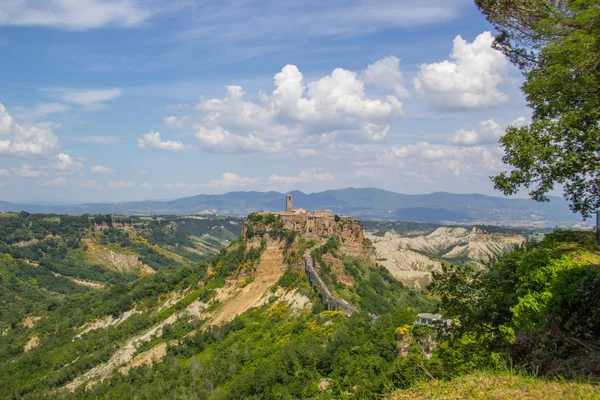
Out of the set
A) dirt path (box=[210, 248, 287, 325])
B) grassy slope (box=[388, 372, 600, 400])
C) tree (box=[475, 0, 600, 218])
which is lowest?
dirt path (box=[210, 248, 287, 325])

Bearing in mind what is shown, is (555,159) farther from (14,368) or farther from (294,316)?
(14,368)

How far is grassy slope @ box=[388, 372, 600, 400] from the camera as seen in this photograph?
34.0 ft

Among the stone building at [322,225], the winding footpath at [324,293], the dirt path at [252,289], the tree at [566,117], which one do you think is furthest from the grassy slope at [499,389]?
the stone building at [322,225]

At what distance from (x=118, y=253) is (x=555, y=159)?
18953 centimetres

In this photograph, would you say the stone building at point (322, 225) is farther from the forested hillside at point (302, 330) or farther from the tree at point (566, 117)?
the tree at point (566, 117)

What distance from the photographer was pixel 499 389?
36.9 feet

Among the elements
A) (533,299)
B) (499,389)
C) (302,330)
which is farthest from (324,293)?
(499,389)

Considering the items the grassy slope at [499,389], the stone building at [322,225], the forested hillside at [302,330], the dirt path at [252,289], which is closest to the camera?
→ the grassy slope at [499,389]

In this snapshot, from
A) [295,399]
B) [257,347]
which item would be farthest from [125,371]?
[295,399]

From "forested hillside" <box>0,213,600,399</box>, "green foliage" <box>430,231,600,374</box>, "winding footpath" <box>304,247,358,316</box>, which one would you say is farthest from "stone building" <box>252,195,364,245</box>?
"green foliage" <box>430,231,600,374</box>

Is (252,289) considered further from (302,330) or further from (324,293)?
(302,330)

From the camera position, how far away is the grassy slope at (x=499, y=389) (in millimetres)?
10360

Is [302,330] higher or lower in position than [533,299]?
lower

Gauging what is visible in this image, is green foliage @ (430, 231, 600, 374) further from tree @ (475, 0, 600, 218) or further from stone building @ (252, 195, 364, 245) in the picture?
stone building @ (252, 195, 364, 245)
